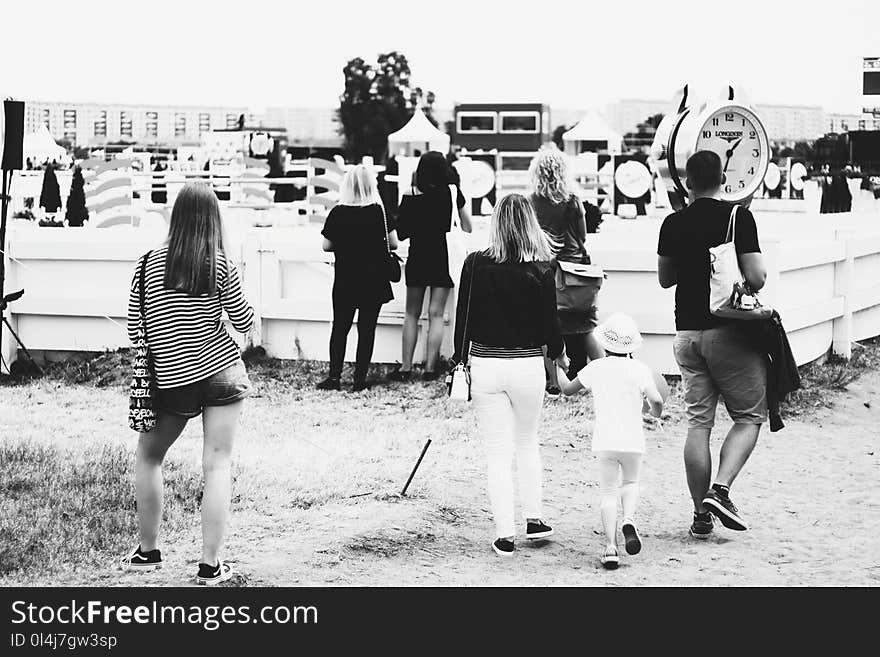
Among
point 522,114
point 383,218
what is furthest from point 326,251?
point 522,114

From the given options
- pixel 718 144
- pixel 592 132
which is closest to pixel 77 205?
pixel 718 144

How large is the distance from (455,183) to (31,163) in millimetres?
29503

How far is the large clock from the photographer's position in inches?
366

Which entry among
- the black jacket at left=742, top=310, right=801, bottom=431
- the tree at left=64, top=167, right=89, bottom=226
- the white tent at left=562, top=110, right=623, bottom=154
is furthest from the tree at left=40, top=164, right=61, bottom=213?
the black jacket at left=742, top=310, right=801, bottom=431

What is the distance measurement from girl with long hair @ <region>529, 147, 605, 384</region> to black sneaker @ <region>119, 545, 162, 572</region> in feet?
13.3

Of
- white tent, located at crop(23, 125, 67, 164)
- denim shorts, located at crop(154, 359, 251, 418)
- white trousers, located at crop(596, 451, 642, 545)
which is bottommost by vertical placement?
white trousers, located at crop(596, 451, 642, 545)

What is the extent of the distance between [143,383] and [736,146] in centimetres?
538

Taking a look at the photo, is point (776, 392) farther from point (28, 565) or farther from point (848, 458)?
point (28, 565)

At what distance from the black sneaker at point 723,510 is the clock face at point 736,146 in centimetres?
306

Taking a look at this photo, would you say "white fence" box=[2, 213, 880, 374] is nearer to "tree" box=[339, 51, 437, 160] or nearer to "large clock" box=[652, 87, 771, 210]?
"large clock" box=[652, 87, 771, 210]

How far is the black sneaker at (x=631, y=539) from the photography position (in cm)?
638

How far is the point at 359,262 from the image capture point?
1079 cm

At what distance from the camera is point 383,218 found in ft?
35.4

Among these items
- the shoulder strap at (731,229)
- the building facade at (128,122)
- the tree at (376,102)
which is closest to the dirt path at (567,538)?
the shoulder strap at (731,229)
